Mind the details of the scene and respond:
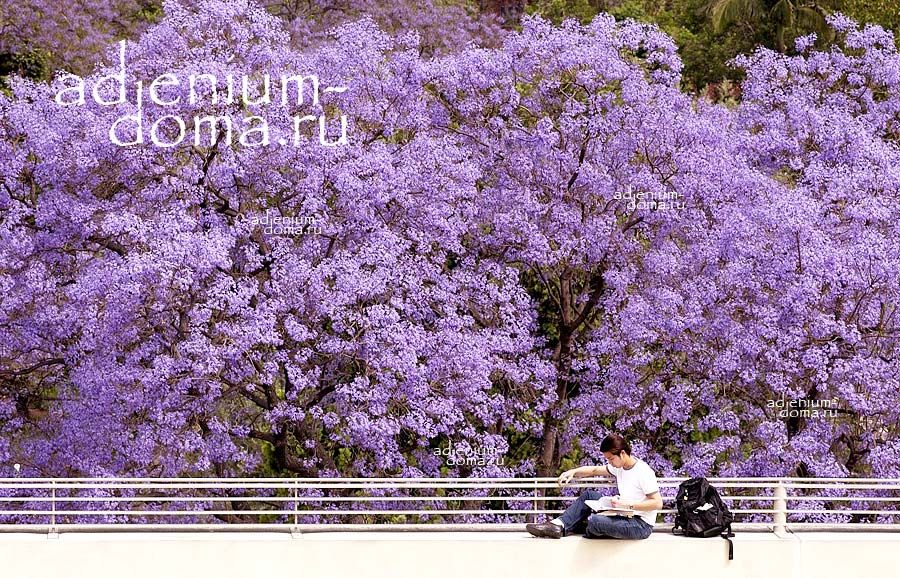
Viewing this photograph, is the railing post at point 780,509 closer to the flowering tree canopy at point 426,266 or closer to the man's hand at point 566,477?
the man's hand at point 566,477

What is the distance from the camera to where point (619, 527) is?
28.6 ft

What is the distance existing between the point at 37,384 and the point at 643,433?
635 cm

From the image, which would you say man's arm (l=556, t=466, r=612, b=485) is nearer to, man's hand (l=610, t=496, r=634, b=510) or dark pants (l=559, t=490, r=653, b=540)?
dark pants (l=559, t=490, r=653, b=540)

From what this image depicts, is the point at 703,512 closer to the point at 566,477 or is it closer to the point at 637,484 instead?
the point at 637,484

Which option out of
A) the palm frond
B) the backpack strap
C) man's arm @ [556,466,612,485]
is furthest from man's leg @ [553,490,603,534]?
the palm frond

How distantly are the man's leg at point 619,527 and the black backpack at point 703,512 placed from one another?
26 cm

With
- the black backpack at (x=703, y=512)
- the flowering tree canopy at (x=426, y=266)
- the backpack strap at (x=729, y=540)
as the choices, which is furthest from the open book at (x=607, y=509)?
the flowering tree canopy at (x=426, y=266)

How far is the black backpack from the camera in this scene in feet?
29.0

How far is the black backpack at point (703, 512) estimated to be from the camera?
885 centimetres

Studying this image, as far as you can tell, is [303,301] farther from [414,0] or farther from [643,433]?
[414,0]

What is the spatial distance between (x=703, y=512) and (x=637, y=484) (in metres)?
0.46

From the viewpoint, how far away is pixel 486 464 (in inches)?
589

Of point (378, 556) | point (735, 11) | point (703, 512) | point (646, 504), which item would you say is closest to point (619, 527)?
point (646, 504)

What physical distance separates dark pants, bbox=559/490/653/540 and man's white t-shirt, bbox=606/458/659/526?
0.21ft
